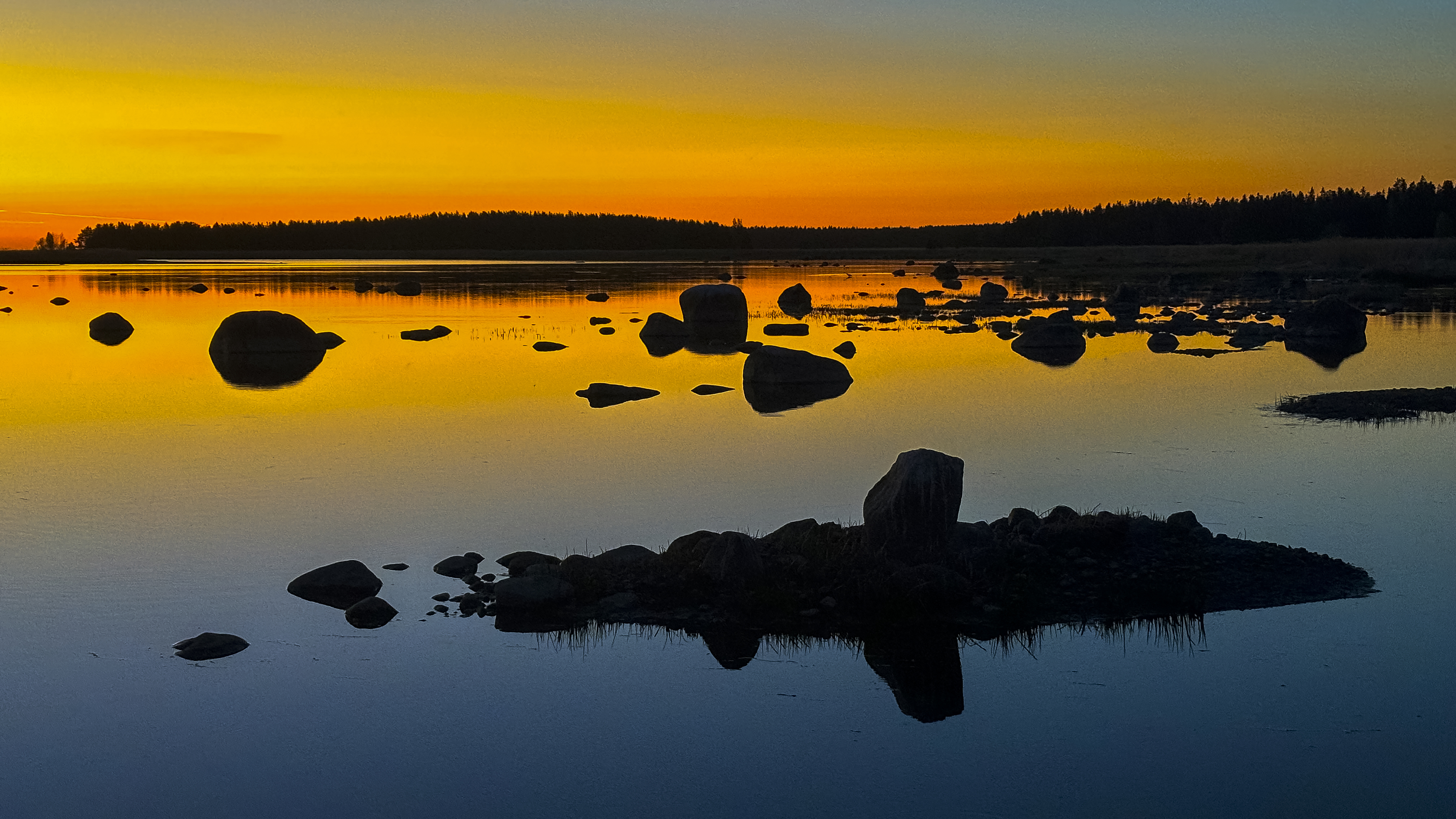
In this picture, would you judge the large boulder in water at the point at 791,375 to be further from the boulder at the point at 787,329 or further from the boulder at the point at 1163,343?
the boulder at the point at 787,329

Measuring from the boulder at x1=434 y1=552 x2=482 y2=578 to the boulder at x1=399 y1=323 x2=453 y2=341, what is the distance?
2739cm

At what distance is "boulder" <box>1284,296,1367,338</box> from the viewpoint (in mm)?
35875

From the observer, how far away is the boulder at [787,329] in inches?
1603

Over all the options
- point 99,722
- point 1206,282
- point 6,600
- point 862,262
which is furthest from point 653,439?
point 862,262

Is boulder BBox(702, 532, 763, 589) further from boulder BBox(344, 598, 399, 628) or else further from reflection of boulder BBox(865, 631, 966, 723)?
boulder BBox(344, 598, 399, 628)

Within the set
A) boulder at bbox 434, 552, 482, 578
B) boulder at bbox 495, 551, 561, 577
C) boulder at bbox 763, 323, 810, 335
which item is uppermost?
boulder at bbox 763, 323, 810, 335

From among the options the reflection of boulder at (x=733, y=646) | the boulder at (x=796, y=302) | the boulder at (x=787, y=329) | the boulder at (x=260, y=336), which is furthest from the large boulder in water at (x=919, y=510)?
the boulder at (x=796, y=302)

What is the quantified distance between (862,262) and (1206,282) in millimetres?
90361

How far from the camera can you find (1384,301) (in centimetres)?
5500

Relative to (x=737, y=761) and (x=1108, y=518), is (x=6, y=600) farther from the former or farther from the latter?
(x=1108, y=518)

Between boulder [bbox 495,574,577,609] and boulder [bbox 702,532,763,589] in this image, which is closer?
boulder [bbox 495,574,577,609]

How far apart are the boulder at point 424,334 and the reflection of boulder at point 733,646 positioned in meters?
29.9

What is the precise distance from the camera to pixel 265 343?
109 feet

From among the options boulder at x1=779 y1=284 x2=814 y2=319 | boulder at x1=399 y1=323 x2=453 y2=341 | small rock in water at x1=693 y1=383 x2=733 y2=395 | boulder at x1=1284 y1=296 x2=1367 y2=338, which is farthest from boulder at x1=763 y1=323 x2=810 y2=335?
boulder at x1=1284 y1=296 x2=1367 y2=338
